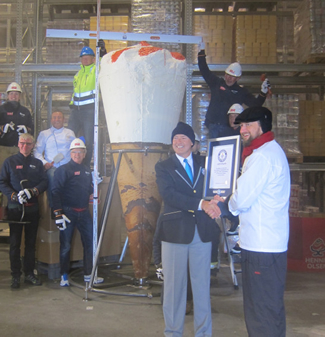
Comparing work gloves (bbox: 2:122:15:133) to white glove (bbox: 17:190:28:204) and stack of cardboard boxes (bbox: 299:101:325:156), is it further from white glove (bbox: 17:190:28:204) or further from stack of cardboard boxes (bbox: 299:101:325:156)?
stack of cardboard boxes (bbox: 299:101:325:156)

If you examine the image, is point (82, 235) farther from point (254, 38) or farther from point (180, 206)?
point (254, 38)

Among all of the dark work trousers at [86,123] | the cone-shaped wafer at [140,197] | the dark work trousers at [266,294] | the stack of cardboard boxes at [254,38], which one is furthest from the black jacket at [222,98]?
the dark work trousers at [266,294]

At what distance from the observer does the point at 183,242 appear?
3.41 meters

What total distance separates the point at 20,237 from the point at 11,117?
7.21ft

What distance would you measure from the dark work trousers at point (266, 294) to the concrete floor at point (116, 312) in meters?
1.09

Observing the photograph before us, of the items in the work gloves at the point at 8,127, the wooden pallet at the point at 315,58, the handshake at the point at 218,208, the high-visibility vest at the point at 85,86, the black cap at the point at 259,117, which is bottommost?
the handshake at the point at 218,208

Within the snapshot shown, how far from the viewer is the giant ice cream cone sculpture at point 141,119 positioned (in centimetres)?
497

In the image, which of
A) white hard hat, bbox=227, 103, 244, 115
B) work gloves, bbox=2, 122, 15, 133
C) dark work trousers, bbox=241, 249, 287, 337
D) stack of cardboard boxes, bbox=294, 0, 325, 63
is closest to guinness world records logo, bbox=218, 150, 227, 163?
dark work trousers, bbox=241, 249, 287, 337

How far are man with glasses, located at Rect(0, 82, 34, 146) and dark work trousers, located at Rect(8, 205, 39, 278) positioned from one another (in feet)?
5.63

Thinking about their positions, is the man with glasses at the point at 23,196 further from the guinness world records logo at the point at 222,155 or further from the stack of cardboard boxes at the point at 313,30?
the stack of cardboard boxes at the point at 313,30

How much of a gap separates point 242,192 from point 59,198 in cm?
312

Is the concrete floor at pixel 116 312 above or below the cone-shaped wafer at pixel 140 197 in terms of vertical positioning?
below

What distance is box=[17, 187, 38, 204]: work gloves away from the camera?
5.28 meters

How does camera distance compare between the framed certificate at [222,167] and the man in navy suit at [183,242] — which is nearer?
the framed certificate at [222,167]
